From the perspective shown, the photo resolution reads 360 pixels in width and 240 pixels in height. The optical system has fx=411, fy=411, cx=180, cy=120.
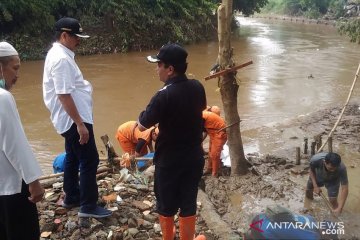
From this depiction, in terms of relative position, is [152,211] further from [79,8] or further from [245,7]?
[245,7]

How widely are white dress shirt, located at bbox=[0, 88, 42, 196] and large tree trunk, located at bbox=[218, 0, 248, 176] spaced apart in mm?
3163

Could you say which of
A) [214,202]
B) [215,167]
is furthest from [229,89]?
[214,202]

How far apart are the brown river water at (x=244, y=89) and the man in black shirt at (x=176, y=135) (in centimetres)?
208

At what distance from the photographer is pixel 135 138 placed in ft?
19.2

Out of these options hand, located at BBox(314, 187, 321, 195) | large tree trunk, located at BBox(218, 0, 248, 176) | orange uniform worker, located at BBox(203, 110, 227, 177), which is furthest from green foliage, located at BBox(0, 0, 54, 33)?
hand, located at BBox(314, 187, 321, 195)

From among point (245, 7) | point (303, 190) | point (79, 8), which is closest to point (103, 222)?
point (303, 190)

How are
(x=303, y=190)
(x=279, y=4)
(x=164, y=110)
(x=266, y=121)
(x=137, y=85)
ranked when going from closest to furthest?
(x=164, y=110), (x=303, y=190), (x=266, y=121), (x=137, y=85), (x=279, y=4)

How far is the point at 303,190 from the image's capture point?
5457mm

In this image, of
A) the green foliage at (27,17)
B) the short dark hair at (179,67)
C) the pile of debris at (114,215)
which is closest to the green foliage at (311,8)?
the green foliage at (27,17)

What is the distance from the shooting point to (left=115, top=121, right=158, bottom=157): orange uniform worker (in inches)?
217

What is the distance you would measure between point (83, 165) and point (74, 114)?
0.48 meters

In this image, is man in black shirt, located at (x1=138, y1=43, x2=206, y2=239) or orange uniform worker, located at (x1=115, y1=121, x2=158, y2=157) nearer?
man in black shirt, located at (x1=138, y1=43, x2=206, y2=239)

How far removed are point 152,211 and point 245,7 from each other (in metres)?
28.2

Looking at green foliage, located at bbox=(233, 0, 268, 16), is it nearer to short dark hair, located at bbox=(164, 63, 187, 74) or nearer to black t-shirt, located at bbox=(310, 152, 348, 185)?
black t-shirt, located at bbox=(310, 152, 348, 185)
